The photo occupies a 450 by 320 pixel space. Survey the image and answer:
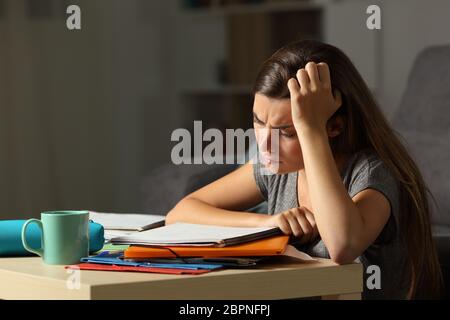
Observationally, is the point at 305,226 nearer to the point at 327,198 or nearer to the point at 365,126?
the point at 327,198

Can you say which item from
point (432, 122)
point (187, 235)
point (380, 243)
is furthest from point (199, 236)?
point (432, 122)

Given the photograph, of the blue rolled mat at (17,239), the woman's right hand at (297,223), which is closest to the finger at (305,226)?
the woman's right hand at (297,223)

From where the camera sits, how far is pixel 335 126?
5.06 ft

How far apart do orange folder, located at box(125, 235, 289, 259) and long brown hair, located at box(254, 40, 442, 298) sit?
35 cm

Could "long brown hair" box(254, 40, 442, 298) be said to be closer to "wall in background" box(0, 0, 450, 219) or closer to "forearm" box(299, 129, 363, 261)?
"forearm" box(299, 129, 363, 261)

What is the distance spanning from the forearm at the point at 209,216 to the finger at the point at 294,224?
81mm

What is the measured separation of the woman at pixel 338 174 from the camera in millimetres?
1330

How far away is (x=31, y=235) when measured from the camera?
130 cm

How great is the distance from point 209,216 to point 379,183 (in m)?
0.33

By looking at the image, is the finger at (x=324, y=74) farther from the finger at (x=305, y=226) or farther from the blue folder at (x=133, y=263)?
the blue folder at (x=133, y=263)

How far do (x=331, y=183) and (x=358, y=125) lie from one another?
257 mm

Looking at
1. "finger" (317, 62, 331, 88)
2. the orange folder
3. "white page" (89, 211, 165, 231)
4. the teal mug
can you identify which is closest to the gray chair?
"white page" (89, 211, 165, 231)

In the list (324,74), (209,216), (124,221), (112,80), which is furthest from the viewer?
(112,80)

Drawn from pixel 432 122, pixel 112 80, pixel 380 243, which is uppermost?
pixel 112 80
